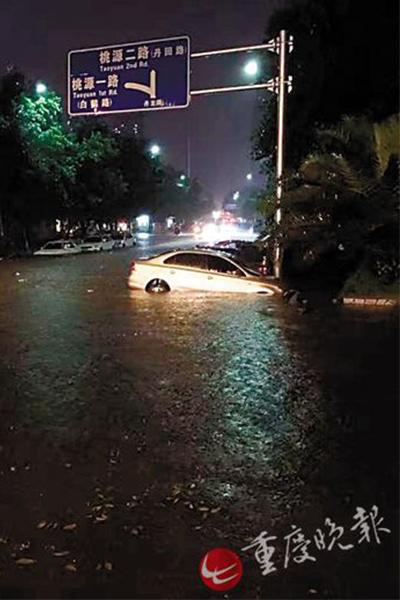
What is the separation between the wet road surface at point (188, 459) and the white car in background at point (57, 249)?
34.0 meters

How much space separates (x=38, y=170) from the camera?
4134 cm

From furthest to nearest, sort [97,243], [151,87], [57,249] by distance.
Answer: [97,243], [57,249], [151,87]

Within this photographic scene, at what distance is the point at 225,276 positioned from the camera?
18.9 metres

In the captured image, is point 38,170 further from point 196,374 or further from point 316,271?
point 196,374

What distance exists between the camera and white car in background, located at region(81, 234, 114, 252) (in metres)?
52.2

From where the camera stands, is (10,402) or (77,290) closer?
(10,402)

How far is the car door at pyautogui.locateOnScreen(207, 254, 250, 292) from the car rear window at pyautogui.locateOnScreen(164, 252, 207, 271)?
161 millimetres

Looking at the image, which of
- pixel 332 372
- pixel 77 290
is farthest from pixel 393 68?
pixel 332 372

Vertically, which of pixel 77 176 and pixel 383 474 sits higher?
pixel 77 176

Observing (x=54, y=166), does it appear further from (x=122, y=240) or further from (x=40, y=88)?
(x=122, y=240)

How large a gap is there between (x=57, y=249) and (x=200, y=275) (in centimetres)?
2879

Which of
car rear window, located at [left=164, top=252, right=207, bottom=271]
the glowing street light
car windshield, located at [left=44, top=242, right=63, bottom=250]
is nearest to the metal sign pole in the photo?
the glowing street light

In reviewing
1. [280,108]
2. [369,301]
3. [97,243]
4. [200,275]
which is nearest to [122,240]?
[97,243]

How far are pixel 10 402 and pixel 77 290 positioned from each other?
14.2m
